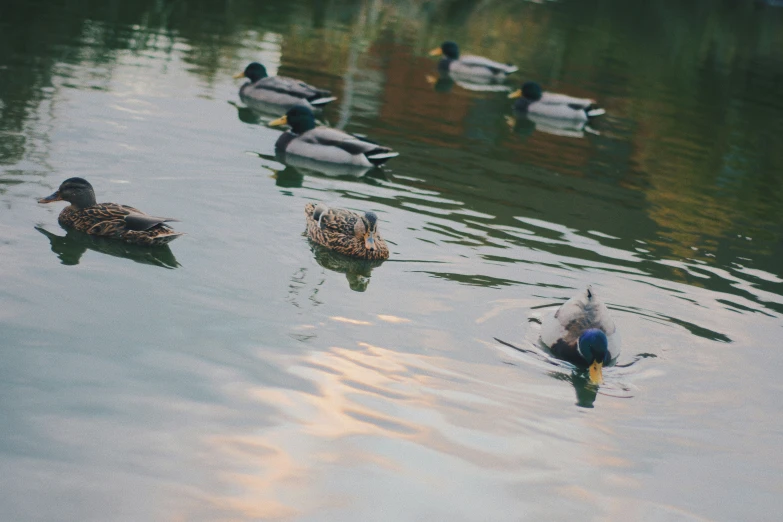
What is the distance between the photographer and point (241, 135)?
1495cm

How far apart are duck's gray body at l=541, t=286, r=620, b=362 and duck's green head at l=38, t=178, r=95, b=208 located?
4.41 meters

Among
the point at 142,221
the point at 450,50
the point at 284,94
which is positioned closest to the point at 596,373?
the point at 142,221

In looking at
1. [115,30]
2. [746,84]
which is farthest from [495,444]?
[746,84]

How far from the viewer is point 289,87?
17797mm

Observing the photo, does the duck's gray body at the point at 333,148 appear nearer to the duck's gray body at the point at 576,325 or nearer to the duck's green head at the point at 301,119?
the duck's green head at the point at 301,119

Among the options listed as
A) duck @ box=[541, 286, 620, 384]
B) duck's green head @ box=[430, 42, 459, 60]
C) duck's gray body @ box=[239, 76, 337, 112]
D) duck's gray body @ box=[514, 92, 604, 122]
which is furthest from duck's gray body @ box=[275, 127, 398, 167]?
duck's green head @ box=[430, 42, 459, 60]

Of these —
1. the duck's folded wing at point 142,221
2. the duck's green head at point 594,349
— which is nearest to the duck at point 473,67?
the duck's folded wing at point 142,221

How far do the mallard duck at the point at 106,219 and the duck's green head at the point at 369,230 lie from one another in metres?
1.69

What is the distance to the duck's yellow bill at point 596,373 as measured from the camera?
7.76 m

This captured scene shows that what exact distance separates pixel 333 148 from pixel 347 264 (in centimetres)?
432

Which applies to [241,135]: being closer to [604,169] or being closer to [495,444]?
[604,169]

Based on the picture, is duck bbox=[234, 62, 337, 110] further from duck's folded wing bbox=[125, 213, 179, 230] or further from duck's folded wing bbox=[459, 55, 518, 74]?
duck's folded wing bbox=[125, 213, 179, 230]

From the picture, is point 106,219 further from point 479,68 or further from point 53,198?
point 479,68

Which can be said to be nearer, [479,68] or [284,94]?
[284,94]
